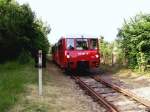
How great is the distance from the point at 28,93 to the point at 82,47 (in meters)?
11.1

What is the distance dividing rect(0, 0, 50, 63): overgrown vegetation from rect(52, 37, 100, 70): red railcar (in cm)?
456

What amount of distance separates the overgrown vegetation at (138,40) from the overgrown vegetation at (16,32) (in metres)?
7.73

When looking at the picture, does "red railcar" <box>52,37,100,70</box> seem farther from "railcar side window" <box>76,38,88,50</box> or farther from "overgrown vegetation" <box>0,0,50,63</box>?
"overgrown vegetation" <box>0,0,50,63</box>

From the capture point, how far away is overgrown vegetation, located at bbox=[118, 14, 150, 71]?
997 inches

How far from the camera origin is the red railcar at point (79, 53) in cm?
2598

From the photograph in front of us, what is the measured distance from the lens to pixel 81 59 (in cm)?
2608

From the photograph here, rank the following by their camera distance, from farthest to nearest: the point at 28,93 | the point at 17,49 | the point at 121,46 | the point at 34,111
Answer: the point at 17,49
the point at 121,46
the point at 28,93
the point at 34,111

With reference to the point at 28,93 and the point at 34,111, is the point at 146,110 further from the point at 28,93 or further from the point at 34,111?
the point at 28,93

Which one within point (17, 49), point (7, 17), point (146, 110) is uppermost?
point (7, 17)

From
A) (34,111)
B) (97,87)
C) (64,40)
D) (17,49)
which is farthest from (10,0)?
(34,111)

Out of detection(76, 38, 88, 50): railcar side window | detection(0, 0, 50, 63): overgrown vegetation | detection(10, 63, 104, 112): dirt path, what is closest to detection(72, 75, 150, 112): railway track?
detection(10, 63, 104, 112): dirt path

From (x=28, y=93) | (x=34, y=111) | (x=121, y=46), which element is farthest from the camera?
(x=121, y=46)

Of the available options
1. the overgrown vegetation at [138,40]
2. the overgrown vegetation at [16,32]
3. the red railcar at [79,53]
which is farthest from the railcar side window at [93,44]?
the overgrown vegetation at [16,32]

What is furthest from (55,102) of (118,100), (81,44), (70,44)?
(81,44)
